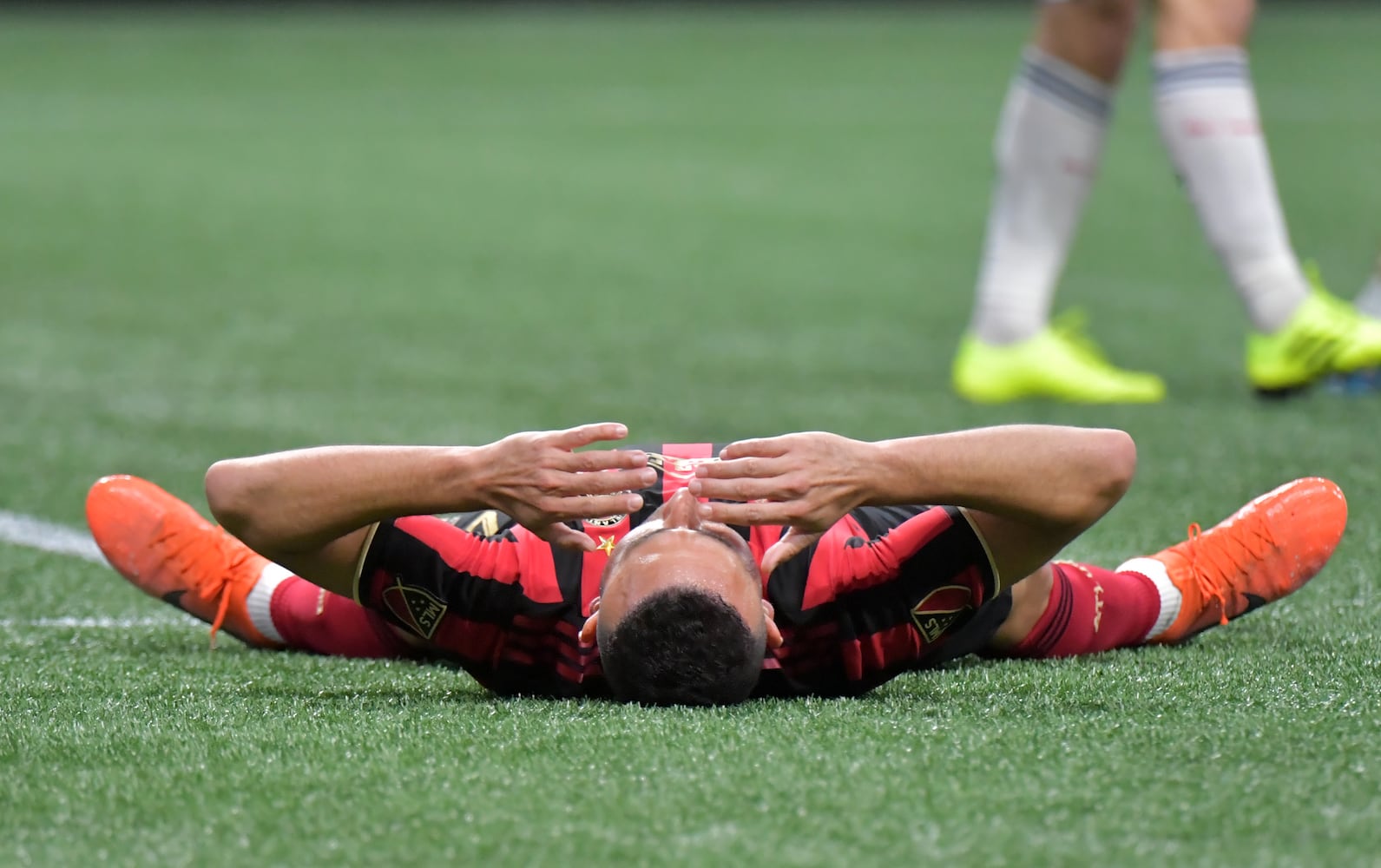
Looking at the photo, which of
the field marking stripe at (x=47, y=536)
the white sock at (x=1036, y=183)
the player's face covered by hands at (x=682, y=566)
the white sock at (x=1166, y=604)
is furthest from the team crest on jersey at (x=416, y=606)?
the white sock at (x=1036, y=183)

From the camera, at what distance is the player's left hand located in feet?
6.29

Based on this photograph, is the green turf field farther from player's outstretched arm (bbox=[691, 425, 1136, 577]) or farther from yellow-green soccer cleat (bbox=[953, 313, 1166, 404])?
player's outstretched arm (bbox=[691, 425, 1136, 577])

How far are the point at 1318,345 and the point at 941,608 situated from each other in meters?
2.15

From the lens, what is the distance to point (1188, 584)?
239 centimetres

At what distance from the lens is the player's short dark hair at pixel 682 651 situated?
6.21 feet

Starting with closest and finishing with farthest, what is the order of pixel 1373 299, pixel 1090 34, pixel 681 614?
pixel 681 614
pixel 1090 34
pixel 1373 299

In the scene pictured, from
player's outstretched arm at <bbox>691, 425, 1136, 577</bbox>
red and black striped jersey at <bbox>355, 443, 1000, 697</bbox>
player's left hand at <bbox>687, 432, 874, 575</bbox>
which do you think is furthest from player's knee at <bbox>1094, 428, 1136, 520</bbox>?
player's left hand at <bbox>687, 432, 874, 575</bbox>

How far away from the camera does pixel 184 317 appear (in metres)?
5.43

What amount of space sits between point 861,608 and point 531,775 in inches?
19.8

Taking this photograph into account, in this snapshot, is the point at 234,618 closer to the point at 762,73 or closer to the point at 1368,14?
the point at 762,73

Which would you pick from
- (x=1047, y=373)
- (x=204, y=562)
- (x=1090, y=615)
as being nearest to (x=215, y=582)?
(x=204, y=562)

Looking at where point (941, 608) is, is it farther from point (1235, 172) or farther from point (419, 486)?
point (1235, 172)

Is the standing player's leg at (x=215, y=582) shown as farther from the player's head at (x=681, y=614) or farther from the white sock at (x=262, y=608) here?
the player's head at (x=681, y=614)

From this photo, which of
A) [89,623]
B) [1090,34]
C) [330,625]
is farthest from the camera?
[1090,34]
